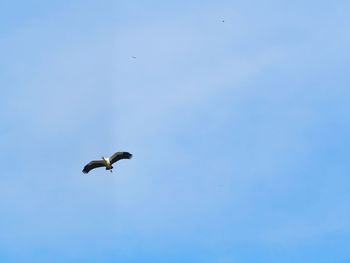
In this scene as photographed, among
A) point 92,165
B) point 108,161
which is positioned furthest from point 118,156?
point 92,165

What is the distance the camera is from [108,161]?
32531 mm

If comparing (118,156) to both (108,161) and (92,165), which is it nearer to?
(108,161)

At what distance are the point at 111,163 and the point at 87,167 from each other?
150 inches

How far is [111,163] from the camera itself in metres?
→ 32.9

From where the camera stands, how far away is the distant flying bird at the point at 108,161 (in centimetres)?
3266

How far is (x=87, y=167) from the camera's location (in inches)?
1318

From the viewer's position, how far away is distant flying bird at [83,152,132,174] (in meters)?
32.7
